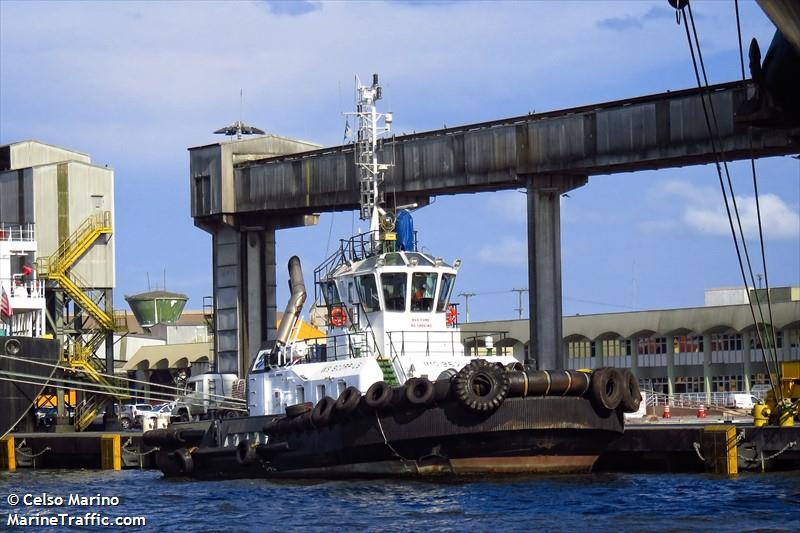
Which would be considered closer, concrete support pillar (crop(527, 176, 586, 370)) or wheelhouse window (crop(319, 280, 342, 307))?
wheelhouse window (crop(319, 280, 342, 307))

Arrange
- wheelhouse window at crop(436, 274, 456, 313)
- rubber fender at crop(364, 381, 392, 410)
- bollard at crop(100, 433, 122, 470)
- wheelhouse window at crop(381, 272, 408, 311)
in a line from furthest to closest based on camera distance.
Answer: bollard at crop(100, 433, 122, 470) → wheelhouse window at crop(436, 274, 456, 313) → wheelhouse window at crop(381, 272, 408, 311) → rubber fender at crop(364, 381, 392, 410)

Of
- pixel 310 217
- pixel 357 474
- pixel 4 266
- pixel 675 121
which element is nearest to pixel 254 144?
pixel 310 217

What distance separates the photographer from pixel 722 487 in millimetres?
24797

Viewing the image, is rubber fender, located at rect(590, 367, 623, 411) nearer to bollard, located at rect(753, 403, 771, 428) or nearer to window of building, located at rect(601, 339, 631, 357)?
bollard, located at rect(753, 403, 771, 428)

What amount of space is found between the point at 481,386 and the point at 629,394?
3.34m

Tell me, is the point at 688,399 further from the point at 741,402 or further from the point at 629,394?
the point at 629,394

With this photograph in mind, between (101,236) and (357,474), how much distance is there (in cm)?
2930

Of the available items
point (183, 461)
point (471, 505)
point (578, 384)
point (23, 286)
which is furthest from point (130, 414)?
point (471, 505)

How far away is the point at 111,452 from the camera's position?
36969 millimetres

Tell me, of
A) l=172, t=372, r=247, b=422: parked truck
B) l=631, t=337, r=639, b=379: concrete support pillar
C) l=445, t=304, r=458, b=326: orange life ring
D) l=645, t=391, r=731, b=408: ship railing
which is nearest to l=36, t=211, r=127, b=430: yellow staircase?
l=172, t=372, r=247, b=422: parked truck

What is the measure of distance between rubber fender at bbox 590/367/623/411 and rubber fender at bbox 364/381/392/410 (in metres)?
4.02

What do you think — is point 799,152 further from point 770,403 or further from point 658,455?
point 658,455

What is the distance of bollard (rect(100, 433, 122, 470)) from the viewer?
36.8 metres

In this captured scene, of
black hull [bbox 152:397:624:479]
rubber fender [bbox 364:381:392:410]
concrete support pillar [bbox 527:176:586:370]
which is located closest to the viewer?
black hull [bbox 152:397:624:479]
